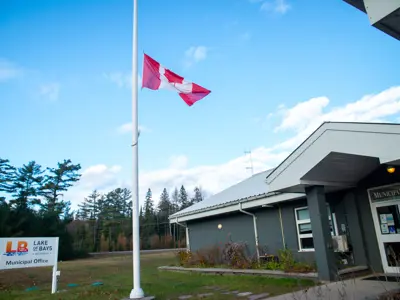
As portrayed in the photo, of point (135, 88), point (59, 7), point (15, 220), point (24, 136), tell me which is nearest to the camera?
point (135, 88)

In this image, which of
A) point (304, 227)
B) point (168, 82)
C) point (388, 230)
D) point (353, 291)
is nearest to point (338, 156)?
point (353, 291)

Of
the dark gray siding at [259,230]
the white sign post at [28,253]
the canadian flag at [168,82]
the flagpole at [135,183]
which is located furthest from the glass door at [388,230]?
the white sign post at [28,253]

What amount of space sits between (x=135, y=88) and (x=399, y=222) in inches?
327

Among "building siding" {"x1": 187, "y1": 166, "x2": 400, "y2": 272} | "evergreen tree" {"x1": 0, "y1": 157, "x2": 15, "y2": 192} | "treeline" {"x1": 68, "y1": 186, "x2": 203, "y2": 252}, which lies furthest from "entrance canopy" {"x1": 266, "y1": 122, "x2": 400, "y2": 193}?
"treeline" {"x1": 68, "y1": 186, "x2": 203, "y2": 252}

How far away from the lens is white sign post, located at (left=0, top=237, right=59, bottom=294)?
31.7 feet

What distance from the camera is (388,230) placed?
8.79m

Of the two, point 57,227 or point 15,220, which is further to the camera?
point 57,227

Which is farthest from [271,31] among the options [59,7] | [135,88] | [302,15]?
[59,7]

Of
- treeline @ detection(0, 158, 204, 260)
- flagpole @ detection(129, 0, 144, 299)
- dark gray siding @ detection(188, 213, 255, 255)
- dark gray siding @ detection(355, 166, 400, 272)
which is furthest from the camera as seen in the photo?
treeline @ detection(0, 158, 204, 260)

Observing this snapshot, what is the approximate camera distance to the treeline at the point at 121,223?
181 ft

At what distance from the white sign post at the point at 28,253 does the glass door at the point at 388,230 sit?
33.9 ft

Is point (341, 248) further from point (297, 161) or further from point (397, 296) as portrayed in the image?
point (397, 296)

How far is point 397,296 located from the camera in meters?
5.14

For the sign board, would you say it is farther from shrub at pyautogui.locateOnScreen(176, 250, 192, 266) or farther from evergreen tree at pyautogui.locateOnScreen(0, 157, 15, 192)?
evergreen tree at pyautogui.locateOnScreen(0, 157, 15, 192)
